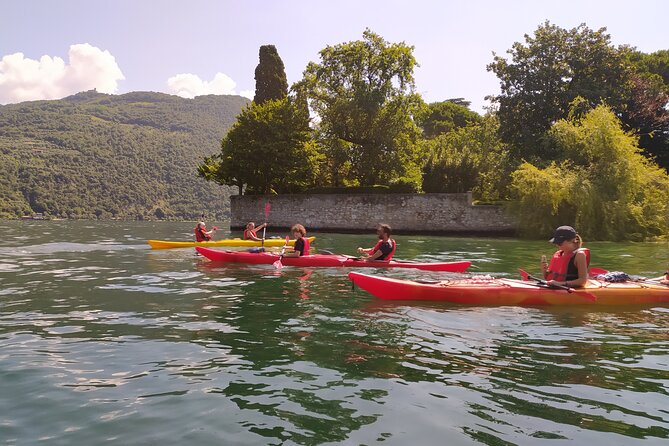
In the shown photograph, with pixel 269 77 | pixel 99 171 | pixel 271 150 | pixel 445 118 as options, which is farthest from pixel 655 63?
pixel 99 171

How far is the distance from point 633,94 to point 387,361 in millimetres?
37120

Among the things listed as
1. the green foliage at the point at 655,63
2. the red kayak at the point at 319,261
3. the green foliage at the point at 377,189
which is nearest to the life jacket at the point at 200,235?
the red kayak at the point at 319,261

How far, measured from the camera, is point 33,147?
135250mm

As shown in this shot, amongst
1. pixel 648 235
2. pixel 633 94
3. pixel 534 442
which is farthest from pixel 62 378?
pixel 633 94

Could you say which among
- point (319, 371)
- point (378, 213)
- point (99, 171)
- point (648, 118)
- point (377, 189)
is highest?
point (99, 171)

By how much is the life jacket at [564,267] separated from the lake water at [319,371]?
0.94 meters

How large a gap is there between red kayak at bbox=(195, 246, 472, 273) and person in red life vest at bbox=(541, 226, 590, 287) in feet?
14.3

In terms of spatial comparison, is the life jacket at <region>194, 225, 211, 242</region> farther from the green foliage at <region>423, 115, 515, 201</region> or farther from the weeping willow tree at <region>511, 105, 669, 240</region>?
the green foliage at <region>423, 115, 515, 201</region>

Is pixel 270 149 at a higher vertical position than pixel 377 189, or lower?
higher

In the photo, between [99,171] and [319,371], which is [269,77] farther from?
[99,171]

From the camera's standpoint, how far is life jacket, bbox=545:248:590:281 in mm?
9438

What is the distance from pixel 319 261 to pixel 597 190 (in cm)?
1859

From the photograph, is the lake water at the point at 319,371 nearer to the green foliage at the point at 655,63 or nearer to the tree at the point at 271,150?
the tree at the point at 271,150

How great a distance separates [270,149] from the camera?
133ft
